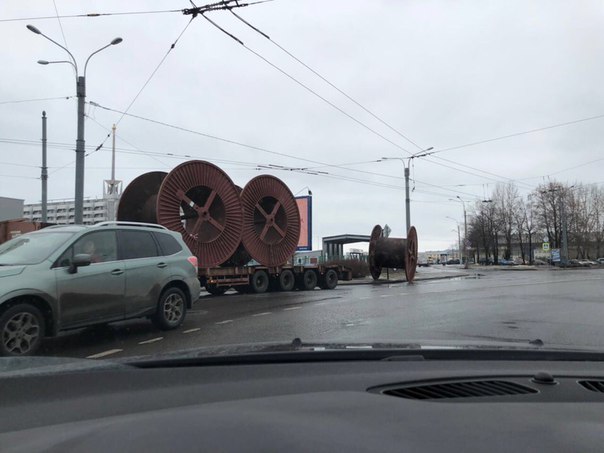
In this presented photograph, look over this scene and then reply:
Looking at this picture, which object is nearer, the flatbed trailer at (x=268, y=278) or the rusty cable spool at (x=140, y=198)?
the rusty cable spool at (x=140, y=198)

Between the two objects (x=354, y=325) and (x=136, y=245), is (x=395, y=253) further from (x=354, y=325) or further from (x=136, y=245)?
(x=136, y=245)

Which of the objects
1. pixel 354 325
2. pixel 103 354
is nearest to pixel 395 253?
pixel 354 325

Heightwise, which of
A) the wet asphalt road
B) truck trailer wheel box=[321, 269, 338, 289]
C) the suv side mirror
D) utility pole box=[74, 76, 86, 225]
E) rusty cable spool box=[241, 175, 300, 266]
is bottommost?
the wet asphalt road

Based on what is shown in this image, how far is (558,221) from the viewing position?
7012 centimetres

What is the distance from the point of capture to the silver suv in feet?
19.5

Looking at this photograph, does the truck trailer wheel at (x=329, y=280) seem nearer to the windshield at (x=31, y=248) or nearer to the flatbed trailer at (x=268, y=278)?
the flatbed trailer at (x=268, y=278)

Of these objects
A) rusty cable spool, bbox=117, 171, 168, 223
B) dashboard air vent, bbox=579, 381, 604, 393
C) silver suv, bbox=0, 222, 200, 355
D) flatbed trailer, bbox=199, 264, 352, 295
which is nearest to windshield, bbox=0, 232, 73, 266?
silver suv, bbox=0, 222, 200, 355

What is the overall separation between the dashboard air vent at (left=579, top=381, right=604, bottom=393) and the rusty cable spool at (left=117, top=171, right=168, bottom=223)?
45.6 feet

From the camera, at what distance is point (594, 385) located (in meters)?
2.40

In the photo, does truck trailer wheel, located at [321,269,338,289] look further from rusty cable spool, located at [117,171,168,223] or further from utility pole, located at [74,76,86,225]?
utility pole, located at [74,76,86,225]

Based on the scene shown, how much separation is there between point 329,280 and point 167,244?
45.0ft

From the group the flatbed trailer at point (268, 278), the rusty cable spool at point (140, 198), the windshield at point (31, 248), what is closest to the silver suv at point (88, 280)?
the windshield at point (31, 248)

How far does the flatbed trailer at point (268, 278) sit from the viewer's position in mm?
16156

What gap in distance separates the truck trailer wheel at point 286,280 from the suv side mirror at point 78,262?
41.3ft
